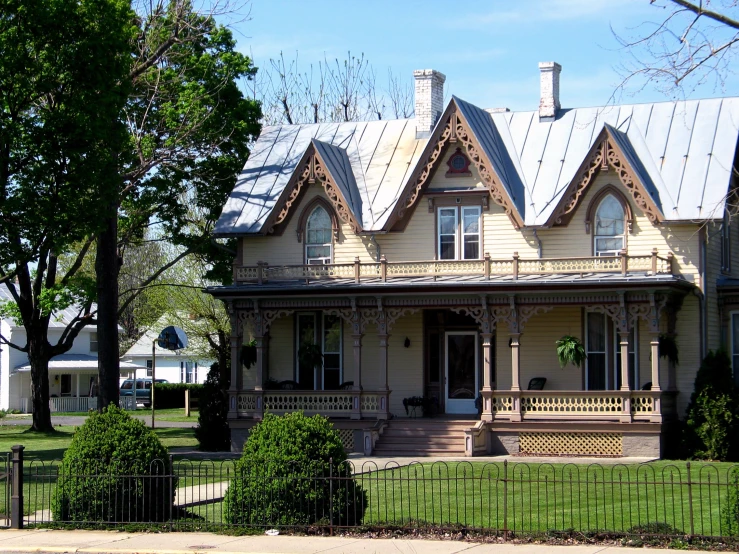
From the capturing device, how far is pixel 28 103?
30344 millimetres

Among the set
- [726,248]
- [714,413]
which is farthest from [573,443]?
[726,248]

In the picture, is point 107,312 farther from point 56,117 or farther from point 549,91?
point 549,91

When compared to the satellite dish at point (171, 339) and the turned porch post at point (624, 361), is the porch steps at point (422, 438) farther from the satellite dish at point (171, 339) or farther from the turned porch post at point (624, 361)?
the satellite dish at point (171, 339)

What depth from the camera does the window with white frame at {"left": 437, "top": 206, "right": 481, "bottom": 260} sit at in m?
34.9

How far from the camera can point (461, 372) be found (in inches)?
1400

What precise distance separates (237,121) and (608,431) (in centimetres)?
1727

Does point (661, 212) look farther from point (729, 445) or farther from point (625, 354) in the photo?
point (729, 445)

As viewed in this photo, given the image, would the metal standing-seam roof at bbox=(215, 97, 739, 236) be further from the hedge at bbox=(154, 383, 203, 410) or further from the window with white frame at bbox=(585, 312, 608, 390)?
the hedge at bbox=(154, 383, 203, 410)

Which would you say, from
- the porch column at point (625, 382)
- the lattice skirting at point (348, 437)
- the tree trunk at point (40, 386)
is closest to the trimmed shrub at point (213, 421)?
the lattice skirting at point (348, 437)

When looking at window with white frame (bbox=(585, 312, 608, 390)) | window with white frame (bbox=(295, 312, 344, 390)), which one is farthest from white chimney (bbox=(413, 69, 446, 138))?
window with white frame (bbox=(585, 312, 608, 390))

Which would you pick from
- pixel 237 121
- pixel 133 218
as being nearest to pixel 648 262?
pixel 237 121

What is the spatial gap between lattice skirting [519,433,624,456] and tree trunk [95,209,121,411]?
12.0 m

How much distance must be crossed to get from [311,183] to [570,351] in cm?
989

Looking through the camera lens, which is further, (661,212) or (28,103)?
(661,212)
